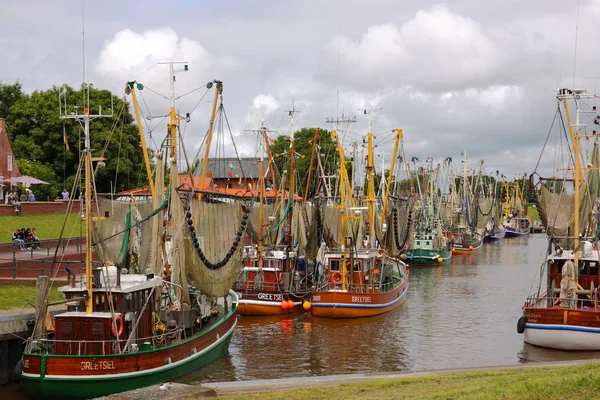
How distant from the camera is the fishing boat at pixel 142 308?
2420 cm

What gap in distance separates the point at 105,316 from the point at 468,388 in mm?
12652

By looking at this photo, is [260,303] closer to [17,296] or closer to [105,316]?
[17,296]

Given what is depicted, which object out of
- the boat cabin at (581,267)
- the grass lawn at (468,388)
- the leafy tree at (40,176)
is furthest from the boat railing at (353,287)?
the leafy tree at (40,176)

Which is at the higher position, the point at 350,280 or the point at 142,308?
the point at 142,308

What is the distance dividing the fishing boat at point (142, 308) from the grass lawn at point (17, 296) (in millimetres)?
3728

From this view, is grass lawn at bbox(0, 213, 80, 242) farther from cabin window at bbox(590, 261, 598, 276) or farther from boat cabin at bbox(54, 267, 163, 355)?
cabin window at bbox(590, 261, 598, 276)

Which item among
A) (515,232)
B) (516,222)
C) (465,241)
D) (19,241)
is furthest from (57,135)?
(516,222)

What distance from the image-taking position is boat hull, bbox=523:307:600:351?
32.7 metres

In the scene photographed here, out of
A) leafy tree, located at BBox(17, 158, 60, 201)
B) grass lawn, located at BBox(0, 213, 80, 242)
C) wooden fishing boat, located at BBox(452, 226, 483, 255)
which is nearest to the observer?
grass lawn, located at BBox(0, 213, 80, 242)

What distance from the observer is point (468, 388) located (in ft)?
61.8

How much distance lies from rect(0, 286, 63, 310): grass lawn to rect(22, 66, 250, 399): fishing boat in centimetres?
373

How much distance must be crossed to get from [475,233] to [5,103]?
231 ft

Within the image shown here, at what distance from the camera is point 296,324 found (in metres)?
43.5

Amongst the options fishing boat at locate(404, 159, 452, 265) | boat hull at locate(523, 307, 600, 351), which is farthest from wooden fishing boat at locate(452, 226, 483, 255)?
boat hull at locate(523, 307, 600, 351)
